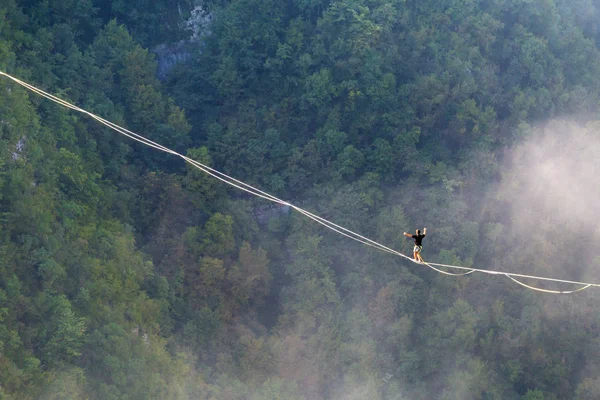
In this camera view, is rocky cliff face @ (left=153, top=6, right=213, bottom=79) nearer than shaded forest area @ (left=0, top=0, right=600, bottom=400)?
No

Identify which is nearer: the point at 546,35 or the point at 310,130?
the point at 310,130

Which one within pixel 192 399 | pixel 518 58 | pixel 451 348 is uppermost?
pixel 518 58

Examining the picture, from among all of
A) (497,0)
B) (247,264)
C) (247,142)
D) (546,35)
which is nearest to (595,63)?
(546,35)

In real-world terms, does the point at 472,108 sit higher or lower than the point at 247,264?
higher

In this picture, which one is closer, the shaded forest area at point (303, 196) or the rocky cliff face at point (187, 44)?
the shaded forest area at point (303, 196)

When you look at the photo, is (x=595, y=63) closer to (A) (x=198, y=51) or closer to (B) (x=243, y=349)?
(A) (x=198, y=51)

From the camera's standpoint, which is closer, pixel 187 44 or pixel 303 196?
pixel 303 196

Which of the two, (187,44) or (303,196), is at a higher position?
(187,44)

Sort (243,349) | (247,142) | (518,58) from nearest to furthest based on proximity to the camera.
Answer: (243,349) < (247,142) < (518,58)
